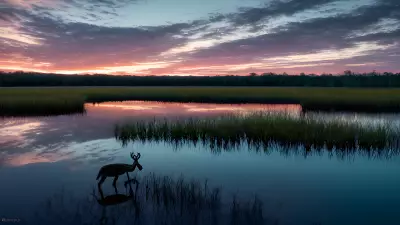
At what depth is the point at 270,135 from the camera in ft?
52.4

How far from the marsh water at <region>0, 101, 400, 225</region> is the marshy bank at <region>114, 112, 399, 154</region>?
1.02m

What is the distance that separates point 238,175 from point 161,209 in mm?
3894

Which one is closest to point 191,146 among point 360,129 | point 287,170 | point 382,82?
point 287,170

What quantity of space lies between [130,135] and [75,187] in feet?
26.9

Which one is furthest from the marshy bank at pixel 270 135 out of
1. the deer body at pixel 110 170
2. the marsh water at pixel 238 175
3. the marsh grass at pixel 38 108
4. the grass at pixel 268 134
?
the marsh grass at pixel 38 108

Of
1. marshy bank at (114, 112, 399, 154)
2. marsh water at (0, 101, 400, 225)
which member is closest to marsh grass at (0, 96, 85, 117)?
marsh water at (0, 101, 400, 225)

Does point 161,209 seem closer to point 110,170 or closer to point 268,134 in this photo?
point 110,170

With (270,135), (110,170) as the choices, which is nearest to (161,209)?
(110,170)

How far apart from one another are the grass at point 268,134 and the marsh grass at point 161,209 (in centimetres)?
660

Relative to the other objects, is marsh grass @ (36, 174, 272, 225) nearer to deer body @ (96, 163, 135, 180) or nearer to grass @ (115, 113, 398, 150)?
deer body @ (96, 163, 135, 180)

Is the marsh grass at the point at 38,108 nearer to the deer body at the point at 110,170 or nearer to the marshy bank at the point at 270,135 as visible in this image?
the marshy bank at the point at 270,135

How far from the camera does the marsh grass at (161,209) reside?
6.63 m

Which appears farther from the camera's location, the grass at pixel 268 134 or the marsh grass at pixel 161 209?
the grass at pixel 268 134

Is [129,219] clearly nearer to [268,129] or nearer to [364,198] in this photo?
[364,198]
